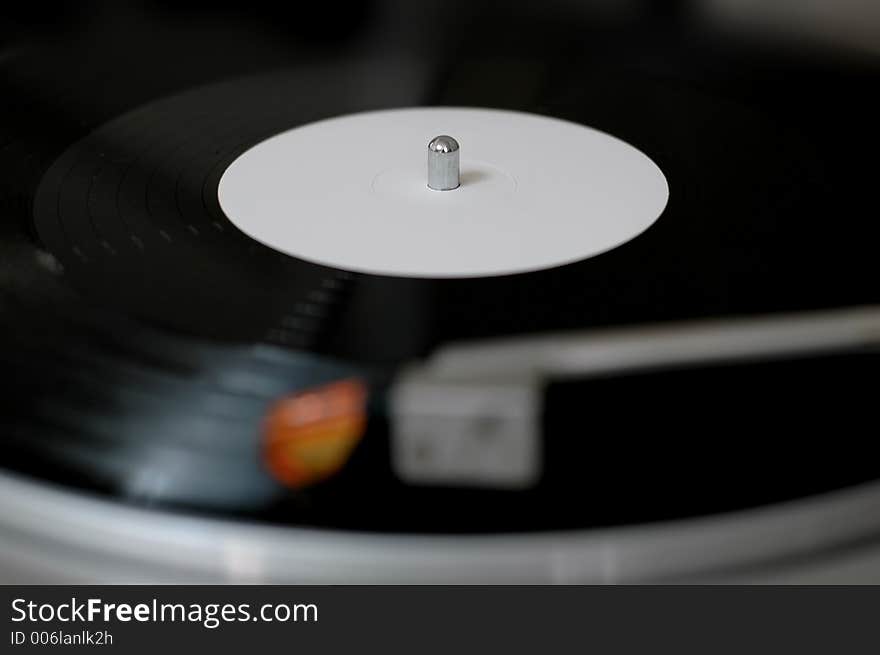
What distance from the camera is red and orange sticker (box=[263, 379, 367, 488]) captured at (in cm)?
63

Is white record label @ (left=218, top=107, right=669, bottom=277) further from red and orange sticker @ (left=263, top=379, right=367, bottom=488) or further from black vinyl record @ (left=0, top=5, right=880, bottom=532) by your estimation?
red and orange sticker @ (left=263, top=379, right=367, bottom=488)

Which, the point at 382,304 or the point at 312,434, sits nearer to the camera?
the point at 312,434

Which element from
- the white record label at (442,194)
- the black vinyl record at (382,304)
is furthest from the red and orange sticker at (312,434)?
the white record label at (442,194)

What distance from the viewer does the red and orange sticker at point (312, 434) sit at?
63 cm

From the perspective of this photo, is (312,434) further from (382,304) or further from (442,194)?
(442,194)

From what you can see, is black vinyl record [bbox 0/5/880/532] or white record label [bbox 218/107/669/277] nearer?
black vinyl record [bbox 0/5/880/532]

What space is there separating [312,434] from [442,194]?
367 millimetres

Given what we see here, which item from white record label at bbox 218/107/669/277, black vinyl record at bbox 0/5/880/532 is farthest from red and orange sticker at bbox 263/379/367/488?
white record label at bbox 218/107/669/277

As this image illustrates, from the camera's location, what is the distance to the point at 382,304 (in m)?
0.78

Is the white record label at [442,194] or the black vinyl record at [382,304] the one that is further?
the white record label at [442,194]

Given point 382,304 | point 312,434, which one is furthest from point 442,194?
point 312,434

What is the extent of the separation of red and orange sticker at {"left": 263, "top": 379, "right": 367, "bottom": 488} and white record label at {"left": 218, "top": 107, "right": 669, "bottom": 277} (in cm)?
19

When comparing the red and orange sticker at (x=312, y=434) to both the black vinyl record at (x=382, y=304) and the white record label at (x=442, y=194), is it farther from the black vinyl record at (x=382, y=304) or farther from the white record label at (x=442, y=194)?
the white record label at (x=442, y=194)
